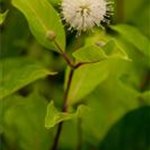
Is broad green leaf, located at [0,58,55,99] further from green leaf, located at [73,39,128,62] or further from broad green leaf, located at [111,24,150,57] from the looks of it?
broad green leaf, located at [111,24,150,57]

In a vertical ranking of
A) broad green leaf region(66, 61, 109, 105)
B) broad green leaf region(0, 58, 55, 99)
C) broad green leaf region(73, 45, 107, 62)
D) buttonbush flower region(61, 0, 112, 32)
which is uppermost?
buttonbush flower region(61, 0, 112, 32)

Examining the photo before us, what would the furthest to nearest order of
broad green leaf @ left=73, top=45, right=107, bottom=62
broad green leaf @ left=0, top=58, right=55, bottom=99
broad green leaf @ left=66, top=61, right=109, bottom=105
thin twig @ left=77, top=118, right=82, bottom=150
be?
thin twig @ left=77, top=118, right=82, bottom=150, broad green leaf @ left=66, top=61, right=109, bottom=105, broad green leaf @ left=0, top=58, right=55, bottom=99, broad green leaf @ left=73, top=45, right=107, bottom=62

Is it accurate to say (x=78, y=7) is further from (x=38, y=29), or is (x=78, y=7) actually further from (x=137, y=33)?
(x=137, y=33)

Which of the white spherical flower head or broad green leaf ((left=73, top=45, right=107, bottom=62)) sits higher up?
the white spherical flower head

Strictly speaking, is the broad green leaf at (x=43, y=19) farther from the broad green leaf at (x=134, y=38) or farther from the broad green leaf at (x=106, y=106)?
the broad green leaf at (x=106, y=106)

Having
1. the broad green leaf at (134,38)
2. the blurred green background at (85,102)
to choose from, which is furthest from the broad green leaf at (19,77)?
the broad green leaf at (134,38)

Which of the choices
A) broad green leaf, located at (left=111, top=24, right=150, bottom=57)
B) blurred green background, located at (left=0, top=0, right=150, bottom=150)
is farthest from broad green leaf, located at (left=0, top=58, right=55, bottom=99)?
broad green leaf, located at (left=111, top=24, right=150, bottom=57)
